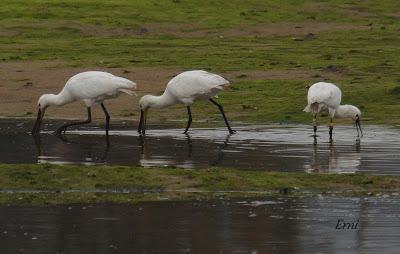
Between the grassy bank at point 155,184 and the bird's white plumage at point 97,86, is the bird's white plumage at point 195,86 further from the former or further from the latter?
the grassy bank at point 155,184

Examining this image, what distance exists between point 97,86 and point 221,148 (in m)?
3.17

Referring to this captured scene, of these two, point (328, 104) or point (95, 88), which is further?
point (328, 104)

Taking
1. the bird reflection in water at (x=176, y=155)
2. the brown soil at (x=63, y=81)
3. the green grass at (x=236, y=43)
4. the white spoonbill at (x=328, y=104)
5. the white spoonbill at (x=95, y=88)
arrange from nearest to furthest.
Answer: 1. the bird reflection in water at (x=176, y=155)
2. the white spoonbill at (x=95, y=88)
3. the white spoonbill at (x=328, y=104)
4. the brown soil at (x=63, y=81)
5. the green grass at (x=236, y=43)

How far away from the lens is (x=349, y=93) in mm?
27375

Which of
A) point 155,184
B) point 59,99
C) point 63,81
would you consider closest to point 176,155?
point 155,184

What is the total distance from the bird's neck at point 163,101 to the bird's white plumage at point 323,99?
2221 millimetres

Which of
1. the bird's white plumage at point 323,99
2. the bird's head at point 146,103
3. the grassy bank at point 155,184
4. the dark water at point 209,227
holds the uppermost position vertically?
the dark water at point 209,227

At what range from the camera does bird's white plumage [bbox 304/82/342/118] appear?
846 inches

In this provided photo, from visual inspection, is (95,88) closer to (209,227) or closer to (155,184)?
(155,184)

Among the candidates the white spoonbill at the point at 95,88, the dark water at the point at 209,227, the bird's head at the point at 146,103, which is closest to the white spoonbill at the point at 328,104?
the bird's head at the point at 146,103

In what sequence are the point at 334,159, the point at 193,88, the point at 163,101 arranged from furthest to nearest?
1. the point at 163,101
2. the point at 193,88
3. the point at 334,159

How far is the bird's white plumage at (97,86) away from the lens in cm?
2125

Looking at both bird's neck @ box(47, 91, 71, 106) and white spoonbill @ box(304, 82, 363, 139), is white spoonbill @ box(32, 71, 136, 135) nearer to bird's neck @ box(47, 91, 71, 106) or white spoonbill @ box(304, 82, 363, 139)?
bird's neck @ box(47, 91, 71, 106)

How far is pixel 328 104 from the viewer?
21.6 meters
